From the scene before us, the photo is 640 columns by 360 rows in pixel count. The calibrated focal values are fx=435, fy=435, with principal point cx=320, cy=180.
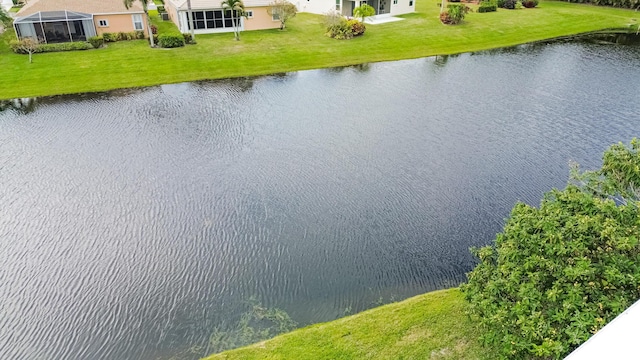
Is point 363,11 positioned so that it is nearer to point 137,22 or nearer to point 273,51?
point 273,51

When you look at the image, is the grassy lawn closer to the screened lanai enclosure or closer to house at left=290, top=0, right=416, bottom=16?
house at left=290, top=0, right=416, bottom=16

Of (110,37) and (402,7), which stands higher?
(402,7)

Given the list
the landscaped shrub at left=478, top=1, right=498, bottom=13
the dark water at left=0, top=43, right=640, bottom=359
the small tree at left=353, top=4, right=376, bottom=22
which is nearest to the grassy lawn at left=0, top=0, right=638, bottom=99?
the landscaped shrub at left=478, top=1, right=498, bottom=13

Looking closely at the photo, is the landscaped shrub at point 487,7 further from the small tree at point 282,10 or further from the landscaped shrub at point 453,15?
the small tree at point 282,10

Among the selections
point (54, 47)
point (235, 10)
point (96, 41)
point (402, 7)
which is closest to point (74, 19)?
point (96, 41)

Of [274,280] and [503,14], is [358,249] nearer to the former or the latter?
[274,280]

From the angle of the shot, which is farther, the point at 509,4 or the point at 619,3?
the point at 619,3
